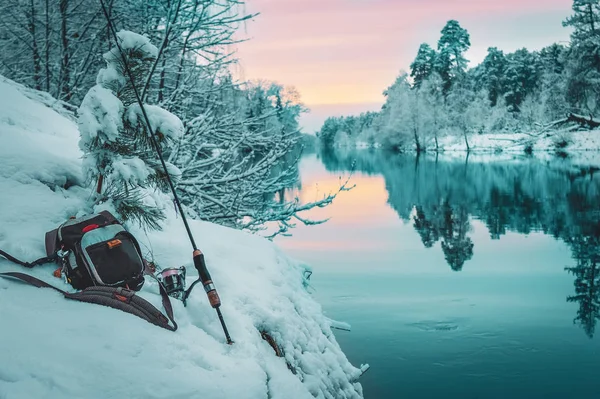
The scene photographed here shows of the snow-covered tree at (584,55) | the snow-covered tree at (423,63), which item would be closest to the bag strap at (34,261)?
the snow-covered tree at (584,55)

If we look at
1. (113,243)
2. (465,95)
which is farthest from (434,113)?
(113,243)

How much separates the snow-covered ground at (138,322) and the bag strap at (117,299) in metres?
0.05

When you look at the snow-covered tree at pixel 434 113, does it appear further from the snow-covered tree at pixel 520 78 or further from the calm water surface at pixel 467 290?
the calm water surface at pixel 467 290

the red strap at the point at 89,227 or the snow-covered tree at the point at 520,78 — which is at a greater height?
the snow-covered tree at the point at 520,78

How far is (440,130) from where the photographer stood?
237 ft

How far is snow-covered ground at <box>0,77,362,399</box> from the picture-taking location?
2.81m

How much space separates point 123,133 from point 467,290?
1017 cm

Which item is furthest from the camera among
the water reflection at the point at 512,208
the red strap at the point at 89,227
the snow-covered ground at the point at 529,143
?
the snow-covered ground at the point at 529,143

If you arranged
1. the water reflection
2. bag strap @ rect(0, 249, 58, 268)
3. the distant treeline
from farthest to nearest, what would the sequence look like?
the distant treeline → the water reflection → bag strap @ rect(0, 249, 58, 268)

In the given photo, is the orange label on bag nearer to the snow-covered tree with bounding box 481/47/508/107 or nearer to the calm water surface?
the calm water surface

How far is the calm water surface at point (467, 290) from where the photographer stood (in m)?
8.12

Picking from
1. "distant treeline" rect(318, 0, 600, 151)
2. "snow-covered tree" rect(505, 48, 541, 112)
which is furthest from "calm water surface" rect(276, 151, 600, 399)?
"snow-covered tree" rect(505, 48, 541, 112)

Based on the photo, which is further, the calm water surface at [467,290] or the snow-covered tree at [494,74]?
the snow-covered tree at [494,74]

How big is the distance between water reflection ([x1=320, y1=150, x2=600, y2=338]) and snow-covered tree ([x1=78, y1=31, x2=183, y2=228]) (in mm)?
4595
